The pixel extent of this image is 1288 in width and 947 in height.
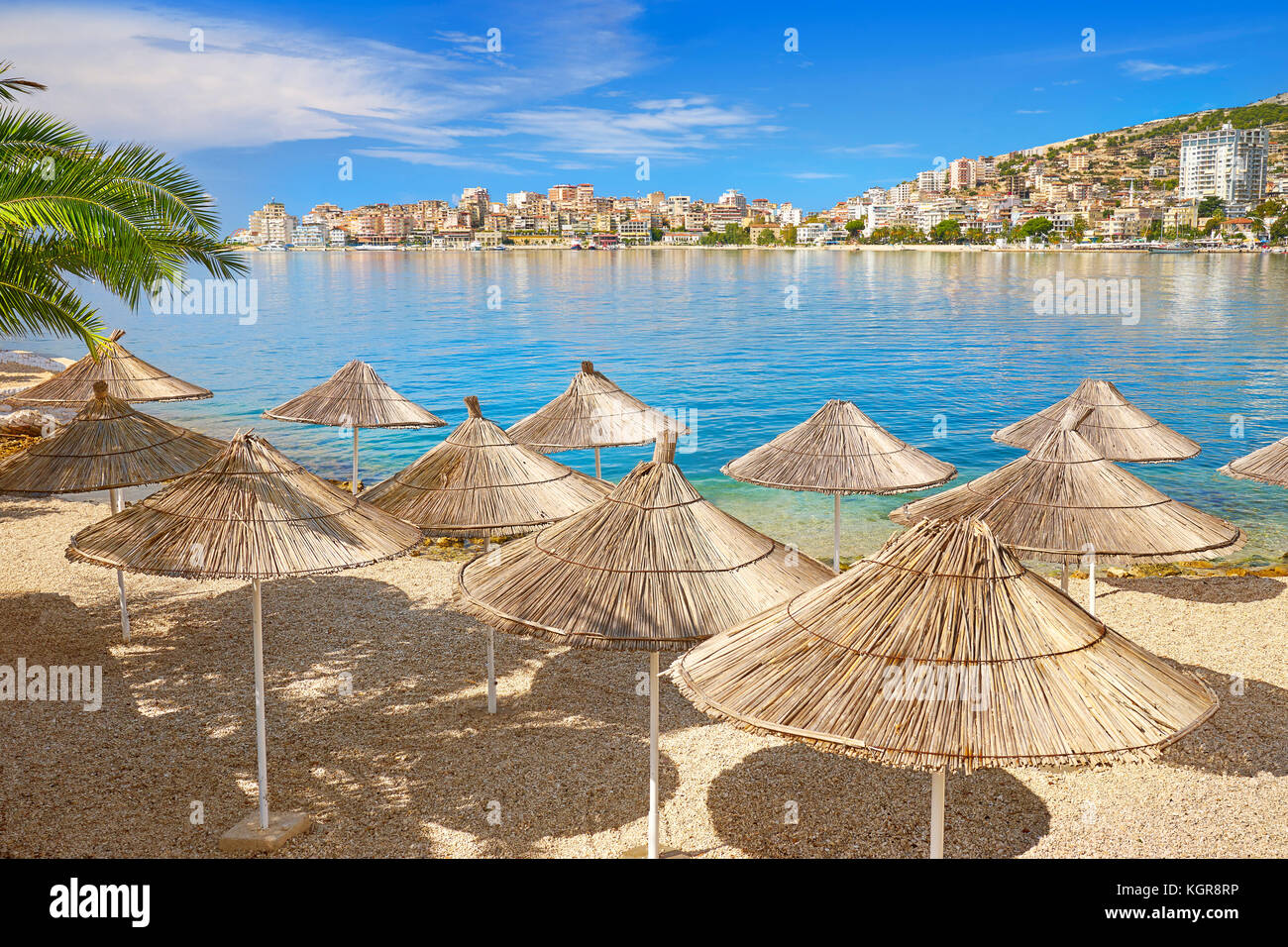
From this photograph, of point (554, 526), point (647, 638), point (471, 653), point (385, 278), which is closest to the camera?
point (647, 638)

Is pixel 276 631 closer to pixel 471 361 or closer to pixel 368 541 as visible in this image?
pixel 368 541

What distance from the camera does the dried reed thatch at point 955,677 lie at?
12.5 ft

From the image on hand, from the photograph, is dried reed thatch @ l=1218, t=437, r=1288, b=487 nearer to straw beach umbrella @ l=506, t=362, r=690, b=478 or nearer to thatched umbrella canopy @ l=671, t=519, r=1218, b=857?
straw beach umbrella @ l=506, t=362, r=690, b=478

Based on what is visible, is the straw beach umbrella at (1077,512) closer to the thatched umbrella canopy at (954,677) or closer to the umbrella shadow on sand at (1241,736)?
the umbrella shadow on sand at (1241,736)

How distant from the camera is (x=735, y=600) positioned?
5.40 meters

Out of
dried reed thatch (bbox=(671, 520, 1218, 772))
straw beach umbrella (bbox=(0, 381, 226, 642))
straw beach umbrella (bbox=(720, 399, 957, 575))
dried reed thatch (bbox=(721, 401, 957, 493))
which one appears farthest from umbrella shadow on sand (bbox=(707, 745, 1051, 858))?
straw beach umbrella (bbox=(0, 381, 226, 642))

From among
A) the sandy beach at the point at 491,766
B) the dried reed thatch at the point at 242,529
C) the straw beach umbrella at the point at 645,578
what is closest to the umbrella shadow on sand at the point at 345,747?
the sandy beach at the point at 491,766

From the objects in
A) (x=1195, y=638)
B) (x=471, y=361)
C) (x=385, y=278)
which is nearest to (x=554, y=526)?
(x=1195, y=638)

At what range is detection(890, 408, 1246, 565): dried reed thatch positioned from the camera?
7285mm

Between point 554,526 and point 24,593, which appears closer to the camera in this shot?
point 554,526

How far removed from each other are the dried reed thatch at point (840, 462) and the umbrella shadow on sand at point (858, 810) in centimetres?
321

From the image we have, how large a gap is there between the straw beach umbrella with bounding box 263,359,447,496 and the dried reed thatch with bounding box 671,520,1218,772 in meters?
9.74

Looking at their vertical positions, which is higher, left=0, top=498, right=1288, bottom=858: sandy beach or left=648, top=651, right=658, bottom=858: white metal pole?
left=648, top=651, right=658, bottom=858: white metal pole
